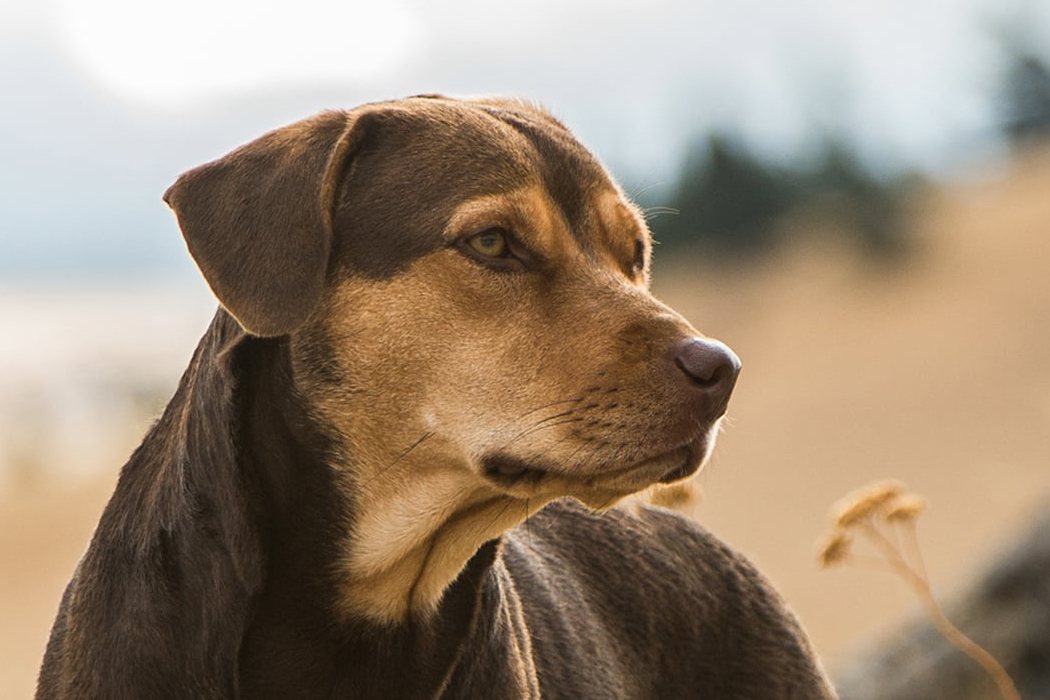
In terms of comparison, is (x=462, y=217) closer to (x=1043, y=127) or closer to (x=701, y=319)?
(x=701, y=319)

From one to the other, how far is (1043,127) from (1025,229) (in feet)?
7.97

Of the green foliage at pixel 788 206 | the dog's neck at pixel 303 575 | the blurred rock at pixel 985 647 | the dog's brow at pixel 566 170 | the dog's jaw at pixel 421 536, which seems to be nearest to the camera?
the dog's neck at pixel 303 575

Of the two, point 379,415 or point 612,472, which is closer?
point 612,472

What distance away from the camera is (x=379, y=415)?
14.1ft

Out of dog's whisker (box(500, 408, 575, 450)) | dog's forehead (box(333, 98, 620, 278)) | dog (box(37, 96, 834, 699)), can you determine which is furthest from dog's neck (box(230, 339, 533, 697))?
dog's whisker (box(500, 408, 575, 450))

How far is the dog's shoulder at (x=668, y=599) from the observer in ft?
17.3

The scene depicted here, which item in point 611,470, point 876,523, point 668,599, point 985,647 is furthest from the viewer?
point 985,647

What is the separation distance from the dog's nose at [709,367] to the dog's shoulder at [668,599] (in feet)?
4.17

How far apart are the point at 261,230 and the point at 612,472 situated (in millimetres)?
1047

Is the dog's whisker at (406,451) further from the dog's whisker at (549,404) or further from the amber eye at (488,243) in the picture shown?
the amber eye at (488,243)

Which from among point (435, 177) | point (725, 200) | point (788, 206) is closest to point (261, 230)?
point (435, 177)

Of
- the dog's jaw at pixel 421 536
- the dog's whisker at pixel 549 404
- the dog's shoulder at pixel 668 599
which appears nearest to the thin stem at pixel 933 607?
the dog's shoulder at pixel 668 599

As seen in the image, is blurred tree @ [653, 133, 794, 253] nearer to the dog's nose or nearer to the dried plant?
the dried plant

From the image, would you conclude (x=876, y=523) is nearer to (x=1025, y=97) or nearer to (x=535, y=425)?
(x=535, y=425)
